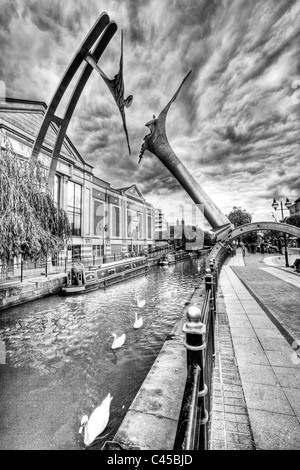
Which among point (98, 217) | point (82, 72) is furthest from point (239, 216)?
point (82, 72)

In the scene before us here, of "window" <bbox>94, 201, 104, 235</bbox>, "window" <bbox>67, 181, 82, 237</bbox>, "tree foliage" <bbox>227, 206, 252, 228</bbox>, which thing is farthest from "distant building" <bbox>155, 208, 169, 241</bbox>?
"window" <bbox>67, 181, 82, 237</bbox>

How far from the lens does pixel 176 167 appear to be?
22297mm

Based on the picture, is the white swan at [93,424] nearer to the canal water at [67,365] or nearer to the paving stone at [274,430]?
the canal water at [67,365]

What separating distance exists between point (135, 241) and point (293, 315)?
135 feet

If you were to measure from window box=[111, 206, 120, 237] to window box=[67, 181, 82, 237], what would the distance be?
34.1ft

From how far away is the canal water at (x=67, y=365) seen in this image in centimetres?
386

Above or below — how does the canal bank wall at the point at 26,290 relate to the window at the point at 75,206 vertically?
below

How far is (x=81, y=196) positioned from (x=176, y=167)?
13.6 m

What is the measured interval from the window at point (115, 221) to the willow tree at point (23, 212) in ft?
91.1

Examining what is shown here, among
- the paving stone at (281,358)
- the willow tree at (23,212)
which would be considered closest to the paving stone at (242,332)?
the paving stone at (281,358)

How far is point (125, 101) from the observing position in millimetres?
17234

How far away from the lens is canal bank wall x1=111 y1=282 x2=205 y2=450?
2.13 metres

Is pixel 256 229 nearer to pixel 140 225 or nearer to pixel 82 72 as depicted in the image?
pixel 82 72
